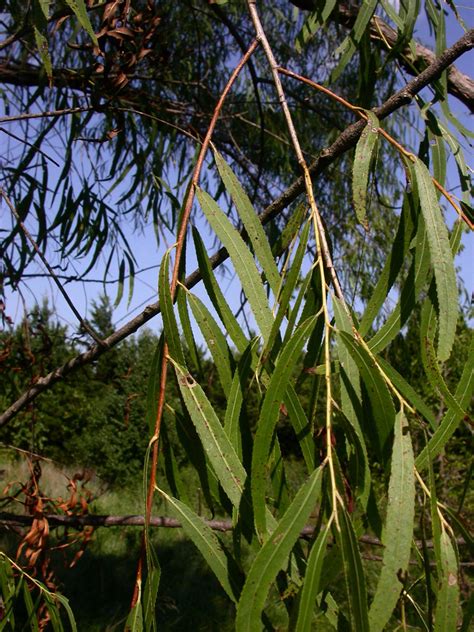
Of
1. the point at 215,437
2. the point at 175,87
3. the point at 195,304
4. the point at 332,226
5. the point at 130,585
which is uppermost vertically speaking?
the point at 175,87

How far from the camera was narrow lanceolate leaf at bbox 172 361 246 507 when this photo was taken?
504 millimetres

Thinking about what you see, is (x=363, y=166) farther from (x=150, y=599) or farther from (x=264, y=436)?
(x=150, y=599)

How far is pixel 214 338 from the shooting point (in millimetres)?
595

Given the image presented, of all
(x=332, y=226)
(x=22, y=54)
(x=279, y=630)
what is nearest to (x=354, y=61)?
(x=332, y=226)

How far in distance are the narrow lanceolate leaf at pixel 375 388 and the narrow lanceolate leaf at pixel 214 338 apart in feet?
0.44

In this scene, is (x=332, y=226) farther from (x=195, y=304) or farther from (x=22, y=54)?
(x=195, y=304)

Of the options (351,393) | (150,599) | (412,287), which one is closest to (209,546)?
(150,599)

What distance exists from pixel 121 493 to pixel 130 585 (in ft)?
5.17

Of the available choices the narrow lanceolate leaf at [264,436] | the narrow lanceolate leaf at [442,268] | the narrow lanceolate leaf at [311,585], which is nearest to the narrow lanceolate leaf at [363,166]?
the narrow lanceolate leaf at [442,268]

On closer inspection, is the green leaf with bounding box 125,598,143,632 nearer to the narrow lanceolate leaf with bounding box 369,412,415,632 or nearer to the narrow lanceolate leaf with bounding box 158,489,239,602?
the narrow lanceolate leaf with bounding box 158,489,239,602

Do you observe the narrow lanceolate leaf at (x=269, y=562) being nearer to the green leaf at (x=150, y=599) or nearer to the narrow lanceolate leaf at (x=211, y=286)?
the green leaf at (x=150, y=599)

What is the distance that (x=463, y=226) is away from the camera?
0.66 m

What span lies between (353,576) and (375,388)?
0.14 metres

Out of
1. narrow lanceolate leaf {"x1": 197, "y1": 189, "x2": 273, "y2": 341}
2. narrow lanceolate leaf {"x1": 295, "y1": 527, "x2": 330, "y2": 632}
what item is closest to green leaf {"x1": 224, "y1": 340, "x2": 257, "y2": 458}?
narrow lanceolate leaf {"x1": 197, "y1": 189, "x2": 273, "y2": 341}
